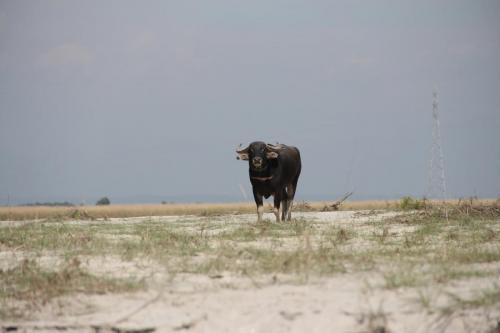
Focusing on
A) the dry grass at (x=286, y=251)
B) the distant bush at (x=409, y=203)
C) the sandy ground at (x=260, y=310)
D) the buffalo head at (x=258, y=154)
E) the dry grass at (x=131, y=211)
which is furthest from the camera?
the distant bush at (x=409, y=203)

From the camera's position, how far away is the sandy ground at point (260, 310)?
7754 millimetres

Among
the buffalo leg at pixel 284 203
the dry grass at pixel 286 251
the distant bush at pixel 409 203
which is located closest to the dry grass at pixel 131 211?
the distant bush at pixel 409 203

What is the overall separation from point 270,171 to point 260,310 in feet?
33.2

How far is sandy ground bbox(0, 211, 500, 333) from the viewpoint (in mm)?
7754

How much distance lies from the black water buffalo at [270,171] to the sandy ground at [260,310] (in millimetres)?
8237

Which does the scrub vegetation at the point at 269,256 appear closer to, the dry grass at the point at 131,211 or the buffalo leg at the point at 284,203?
the buffalo leg at the point at 284,203

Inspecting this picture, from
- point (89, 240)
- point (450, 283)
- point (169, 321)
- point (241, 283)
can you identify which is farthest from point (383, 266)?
point (89, 240)

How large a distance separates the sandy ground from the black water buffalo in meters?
8.24

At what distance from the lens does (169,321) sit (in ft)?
26.1

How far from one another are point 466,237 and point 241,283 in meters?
4.61

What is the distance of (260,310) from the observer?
8055mm

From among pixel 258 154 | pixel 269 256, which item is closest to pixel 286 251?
pixel 269 256

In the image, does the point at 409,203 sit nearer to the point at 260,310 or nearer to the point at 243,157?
the point at 243,157

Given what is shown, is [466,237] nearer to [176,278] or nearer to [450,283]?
[450,283]
